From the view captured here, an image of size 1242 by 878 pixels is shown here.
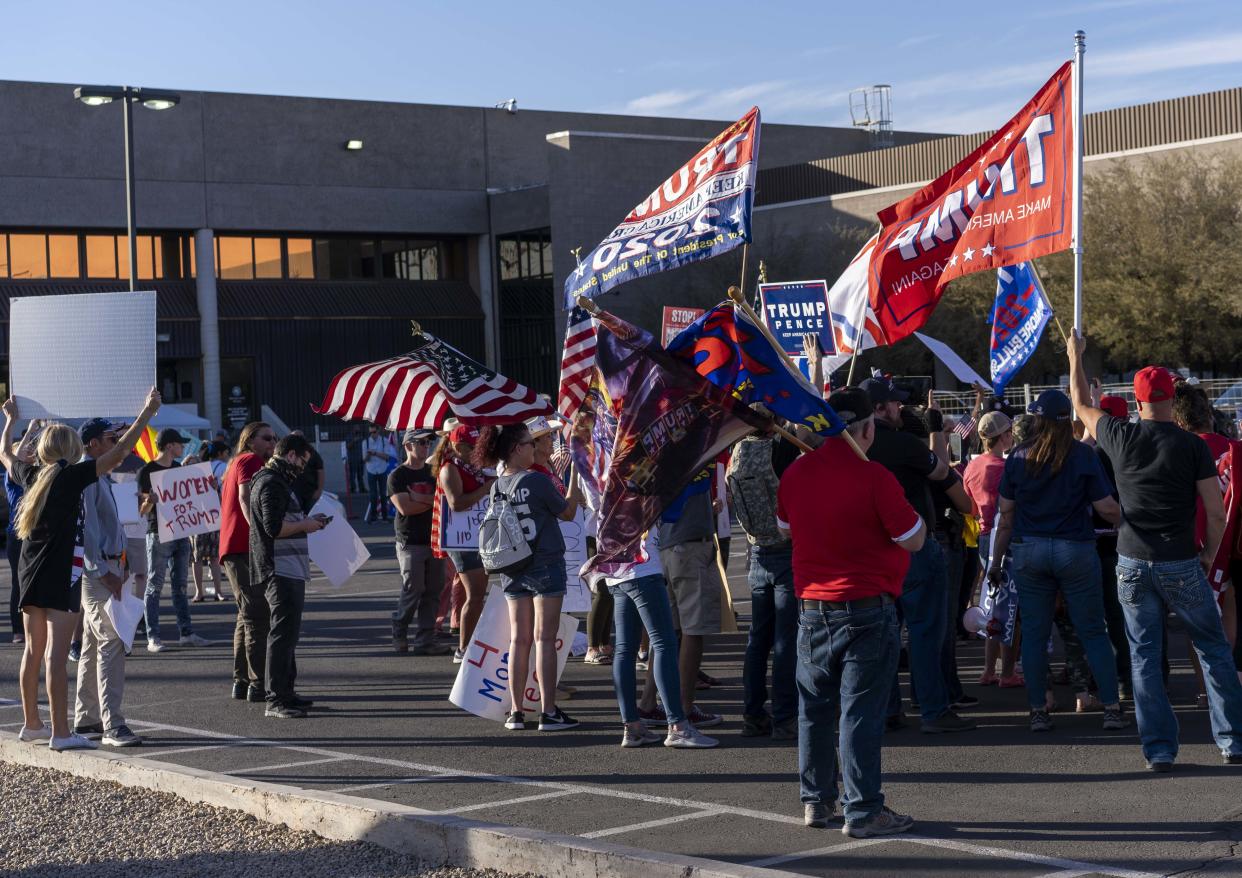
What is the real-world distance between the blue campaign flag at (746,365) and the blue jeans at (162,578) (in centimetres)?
776

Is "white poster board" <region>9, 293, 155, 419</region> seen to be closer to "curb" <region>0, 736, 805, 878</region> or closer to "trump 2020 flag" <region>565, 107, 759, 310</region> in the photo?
"trump 2020 flag" <region>565, 107, 759, 310</region>

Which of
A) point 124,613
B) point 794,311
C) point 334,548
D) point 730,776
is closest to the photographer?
point 730,776

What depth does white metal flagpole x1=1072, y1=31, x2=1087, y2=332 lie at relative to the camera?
1159cm

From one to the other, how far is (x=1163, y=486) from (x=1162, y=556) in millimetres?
334

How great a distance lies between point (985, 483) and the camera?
11.1 metres

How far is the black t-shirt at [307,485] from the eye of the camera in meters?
10.8

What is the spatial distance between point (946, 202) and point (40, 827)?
7.83 m

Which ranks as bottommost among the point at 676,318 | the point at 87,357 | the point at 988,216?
the point at 87,357

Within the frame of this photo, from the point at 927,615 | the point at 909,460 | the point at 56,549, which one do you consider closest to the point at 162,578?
the point at 56,549

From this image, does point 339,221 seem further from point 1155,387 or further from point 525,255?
point 1155,387

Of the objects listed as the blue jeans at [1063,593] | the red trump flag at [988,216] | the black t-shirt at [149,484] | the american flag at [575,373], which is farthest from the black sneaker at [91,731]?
the red trump flag at [988,216]

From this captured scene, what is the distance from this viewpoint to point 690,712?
373 inches

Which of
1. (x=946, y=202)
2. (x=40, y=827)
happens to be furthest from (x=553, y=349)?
(x=40, y=827)

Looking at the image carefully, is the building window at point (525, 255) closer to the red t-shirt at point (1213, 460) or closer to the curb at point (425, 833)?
the red t-shirt at point (1213, 460)
